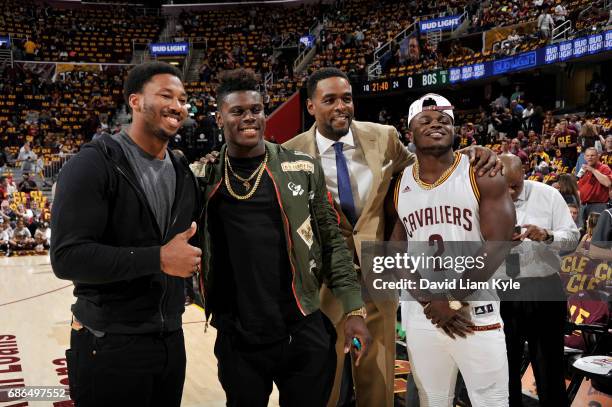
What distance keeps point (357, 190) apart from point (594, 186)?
16.7 ft

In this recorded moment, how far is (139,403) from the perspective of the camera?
1.93 meters

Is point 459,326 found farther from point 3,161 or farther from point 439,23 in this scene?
point 439,23

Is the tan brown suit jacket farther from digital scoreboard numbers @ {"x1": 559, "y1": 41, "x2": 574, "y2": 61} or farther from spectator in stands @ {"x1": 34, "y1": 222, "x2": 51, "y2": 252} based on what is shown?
digital scoreboard numbers @ {"x1": 559, "y1": 41, "x2": 574, "y2": 61}

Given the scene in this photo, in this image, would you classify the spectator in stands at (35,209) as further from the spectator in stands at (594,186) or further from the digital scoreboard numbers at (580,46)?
the digital scoreboard numbers at (580,46)

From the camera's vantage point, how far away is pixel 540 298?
308cm

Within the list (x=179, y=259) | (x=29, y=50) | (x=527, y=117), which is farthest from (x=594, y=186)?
(x=29, y=50)

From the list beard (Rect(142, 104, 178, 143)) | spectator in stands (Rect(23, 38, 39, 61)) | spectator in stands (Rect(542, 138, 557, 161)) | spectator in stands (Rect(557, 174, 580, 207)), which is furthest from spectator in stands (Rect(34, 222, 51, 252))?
spectator in stands (Rect(23, 38, 39, 61))

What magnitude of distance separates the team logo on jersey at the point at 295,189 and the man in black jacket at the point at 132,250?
0.35 metres

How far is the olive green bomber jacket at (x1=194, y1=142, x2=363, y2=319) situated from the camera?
219 cm

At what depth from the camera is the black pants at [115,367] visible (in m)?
1.87

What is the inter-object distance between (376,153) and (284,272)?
949 mm

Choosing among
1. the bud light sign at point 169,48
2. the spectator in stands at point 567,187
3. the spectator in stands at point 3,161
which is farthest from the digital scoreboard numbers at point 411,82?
the spectator in stands at point 567,187

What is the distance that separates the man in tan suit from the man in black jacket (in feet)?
2.95

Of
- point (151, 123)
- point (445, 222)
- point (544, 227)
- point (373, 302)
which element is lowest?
point (373, 302)
